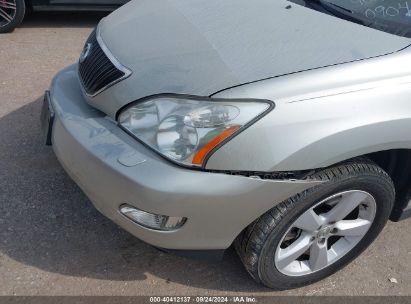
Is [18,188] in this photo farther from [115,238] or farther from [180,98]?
[180,98]

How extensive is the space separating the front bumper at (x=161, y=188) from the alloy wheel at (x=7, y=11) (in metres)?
3.30

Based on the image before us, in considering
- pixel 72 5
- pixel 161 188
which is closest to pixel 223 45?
pixel 161 188

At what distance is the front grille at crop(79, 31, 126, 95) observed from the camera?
2262 mm

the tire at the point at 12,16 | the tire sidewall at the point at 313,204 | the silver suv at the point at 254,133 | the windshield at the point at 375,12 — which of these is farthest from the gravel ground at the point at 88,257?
the tire at the point at 12,16

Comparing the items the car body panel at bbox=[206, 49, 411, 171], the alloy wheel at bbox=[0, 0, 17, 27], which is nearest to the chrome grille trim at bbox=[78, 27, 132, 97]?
the car body panel at bbox=[206, 49, 411, 171]

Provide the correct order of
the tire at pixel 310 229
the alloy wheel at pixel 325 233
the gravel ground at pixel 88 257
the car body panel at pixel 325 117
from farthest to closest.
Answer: the gravel ground at pixel 88 257
the alloy wheel at pixel 325 233
the tire at pixel 310 229
the car body panel at pixel 325 117

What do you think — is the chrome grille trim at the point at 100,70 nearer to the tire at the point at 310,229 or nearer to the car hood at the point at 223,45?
the car hood at the point at 223,45

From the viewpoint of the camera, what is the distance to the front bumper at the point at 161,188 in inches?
73.4

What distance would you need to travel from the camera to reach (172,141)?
76.7 inches

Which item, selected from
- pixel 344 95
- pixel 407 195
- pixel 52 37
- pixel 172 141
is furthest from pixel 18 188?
pixel 52 37

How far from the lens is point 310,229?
7.29ft

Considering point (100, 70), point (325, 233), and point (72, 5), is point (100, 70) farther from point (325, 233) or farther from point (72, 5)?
point (72, 5)

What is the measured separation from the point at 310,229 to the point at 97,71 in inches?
51.2

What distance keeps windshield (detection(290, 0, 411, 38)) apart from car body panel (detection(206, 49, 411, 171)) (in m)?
0.32
